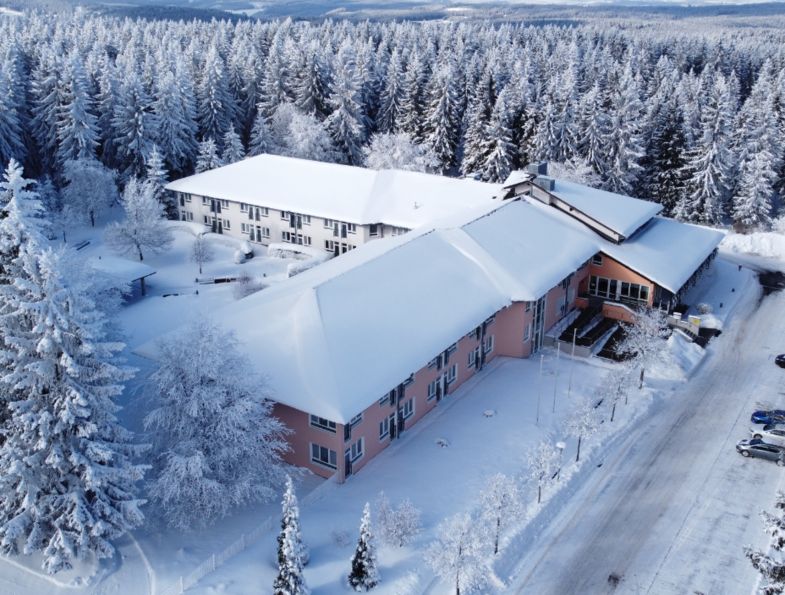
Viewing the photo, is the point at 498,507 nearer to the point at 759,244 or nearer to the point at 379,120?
the point at 759,244

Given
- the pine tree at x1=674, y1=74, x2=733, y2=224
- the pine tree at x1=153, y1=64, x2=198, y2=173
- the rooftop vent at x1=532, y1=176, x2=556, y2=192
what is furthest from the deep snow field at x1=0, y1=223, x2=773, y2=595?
the pine tree at x1=153, y1=64, x2=198, y2=173

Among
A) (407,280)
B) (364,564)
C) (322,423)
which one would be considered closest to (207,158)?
(407,280)

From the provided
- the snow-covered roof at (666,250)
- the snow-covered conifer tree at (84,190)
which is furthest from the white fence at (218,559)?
the snow-covered conifer tree at (84,190)

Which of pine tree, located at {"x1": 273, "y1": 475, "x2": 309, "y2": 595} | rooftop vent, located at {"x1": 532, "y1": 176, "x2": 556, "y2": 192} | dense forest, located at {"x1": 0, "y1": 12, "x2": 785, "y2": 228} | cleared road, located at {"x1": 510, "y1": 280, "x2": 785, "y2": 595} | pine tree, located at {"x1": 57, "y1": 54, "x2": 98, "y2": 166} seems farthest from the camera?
dense forest, located at {"x1": 0, "y1": 12, "x2": 785, "y2": 228}

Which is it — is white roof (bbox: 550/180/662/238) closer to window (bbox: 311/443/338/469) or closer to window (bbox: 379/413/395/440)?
window (bbox: 379/413/395/440)

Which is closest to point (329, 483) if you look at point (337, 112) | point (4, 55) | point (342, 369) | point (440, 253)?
point (342, 369)

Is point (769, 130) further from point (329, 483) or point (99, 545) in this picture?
point (99, 545)

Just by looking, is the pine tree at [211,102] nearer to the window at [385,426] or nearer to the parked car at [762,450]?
the window at [385,426]
